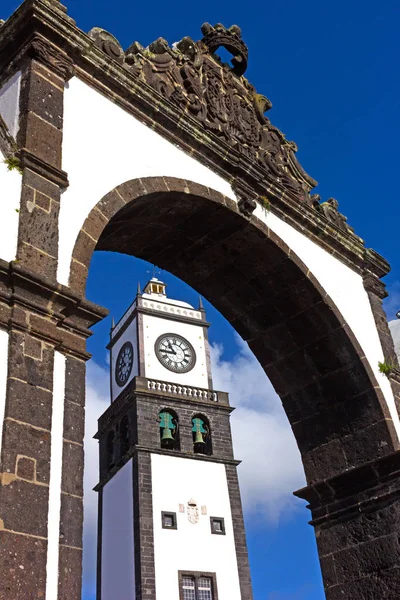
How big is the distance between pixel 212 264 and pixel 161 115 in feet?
5.03

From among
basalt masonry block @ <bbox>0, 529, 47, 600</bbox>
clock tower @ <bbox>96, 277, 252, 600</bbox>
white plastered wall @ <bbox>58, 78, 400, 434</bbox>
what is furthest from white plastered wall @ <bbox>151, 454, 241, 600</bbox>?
basalt masonry block @ <bbox>0, 529, 47, 600</bbox>

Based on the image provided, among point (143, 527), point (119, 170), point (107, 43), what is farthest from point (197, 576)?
point (107, 43)

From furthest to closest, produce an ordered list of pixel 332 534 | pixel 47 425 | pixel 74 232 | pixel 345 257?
pixel 345 257 < pixel 332 534 < pixel 74 232 < pixel 47 425

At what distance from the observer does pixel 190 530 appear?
25.4 metres

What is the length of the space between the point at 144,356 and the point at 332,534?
23.1m

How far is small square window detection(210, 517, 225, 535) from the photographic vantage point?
2597 centimetres

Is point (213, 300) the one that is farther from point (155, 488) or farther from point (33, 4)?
point (155, 488)

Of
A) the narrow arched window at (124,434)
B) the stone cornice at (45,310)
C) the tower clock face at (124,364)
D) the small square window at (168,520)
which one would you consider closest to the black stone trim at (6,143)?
the stone cornice at (45,310)

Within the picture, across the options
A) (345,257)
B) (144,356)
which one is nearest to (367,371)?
(345,257)

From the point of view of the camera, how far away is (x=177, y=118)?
21.0ft

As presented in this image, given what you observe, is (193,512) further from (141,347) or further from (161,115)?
(161,115)

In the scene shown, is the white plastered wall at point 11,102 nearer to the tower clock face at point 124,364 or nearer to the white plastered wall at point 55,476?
the white plastered wall at point 55,476

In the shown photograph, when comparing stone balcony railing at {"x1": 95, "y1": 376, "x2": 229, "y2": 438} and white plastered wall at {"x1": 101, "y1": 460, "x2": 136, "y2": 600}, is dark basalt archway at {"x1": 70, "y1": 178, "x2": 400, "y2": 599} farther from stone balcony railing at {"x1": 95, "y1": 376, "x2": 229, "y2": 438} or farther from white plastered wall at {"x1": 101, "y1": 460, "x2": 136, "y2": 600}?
stone balcony railing at {"x1": 95, "y1": 376, "x2": 229, "y2": 438}

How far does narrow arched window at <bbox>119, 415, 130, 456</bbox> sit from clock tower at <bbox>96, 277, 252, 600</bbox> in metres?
0.04
